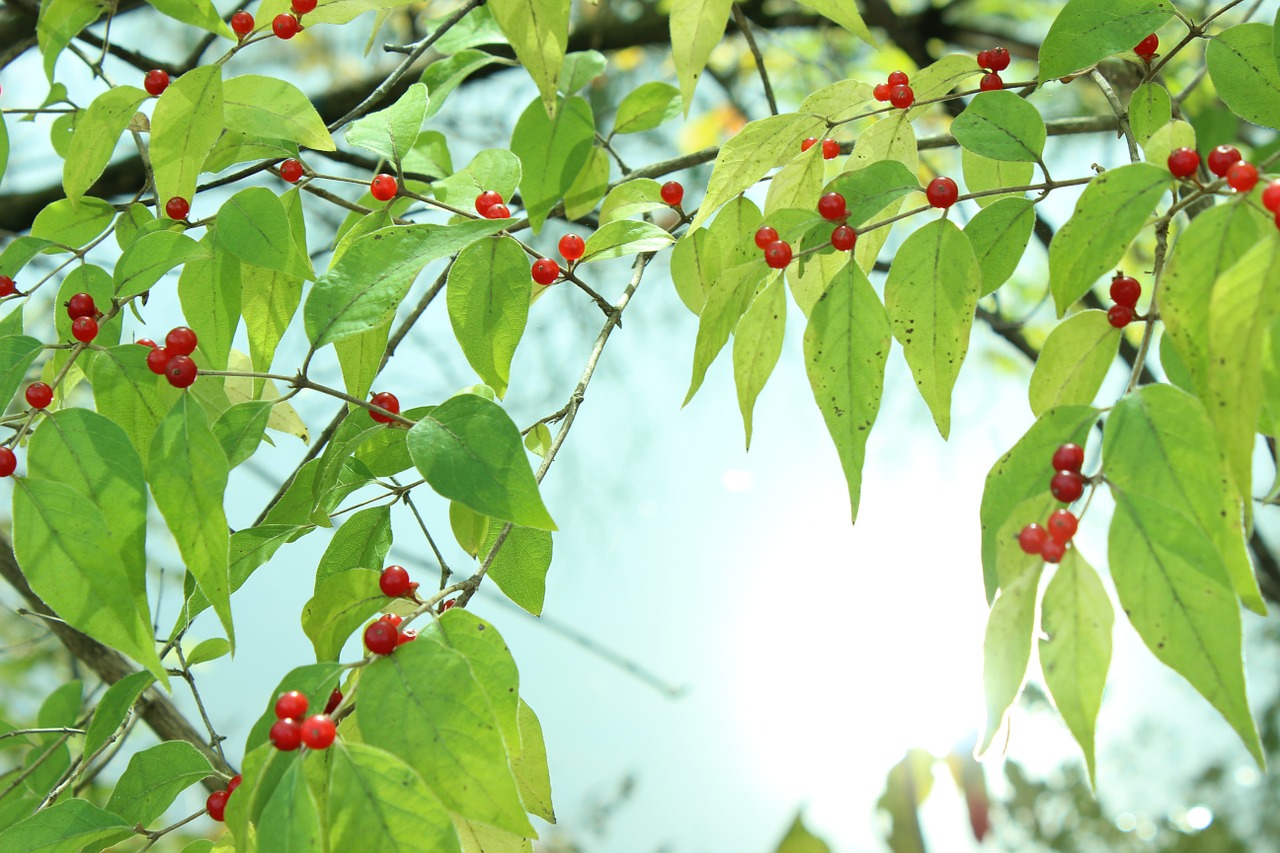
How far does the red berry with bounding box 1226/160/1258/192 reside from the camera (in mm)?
226

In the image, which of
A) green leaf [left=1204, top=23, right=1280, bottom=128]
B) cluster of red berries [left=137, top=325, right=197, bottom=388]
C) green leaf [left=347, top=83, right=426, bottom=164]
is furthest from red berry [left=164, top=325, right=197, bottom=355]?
green leaf [left=1204, top=23, right=1280, bottom=128]

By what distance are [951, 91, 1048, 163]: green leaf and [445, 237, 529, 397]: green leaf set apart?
14cm

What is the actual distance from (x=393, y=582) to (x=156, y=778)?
12 centimetres

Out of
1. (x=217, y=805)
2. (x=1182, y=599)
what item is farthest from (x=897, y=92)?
(x=217, y=805)

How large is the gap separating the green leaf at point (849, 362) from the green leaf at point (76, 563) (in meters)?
0.18

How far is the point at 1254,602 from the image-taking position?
221 mm

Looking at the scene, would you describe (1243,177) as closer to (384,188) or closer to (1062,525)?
(1062,525)

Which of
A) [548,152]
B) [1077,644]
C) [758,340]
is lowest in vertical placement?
[1077,644]

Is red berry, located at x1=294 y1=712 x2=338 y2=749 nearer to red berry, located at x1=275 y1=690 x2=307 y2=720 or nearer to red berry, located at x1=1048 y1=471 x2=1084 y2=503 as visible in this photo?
red berry, located at x1=275 y1=690 x2=307 y2=720

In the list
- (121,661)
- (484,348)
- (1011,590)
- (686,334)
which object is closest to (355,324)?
(484,348)

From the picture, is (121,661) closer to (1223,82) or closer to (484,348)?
(484,348)

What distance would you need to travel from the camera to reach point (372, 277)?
11.5 inches

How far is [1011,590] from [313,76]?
123 centimetres

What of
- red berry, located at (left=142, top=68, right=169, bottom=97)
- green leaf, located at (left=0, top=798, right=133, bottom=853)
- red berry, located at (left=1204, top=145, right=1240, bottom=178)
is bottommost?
green leaf, located at (left=0, top=798, right=133, bottom=853)
